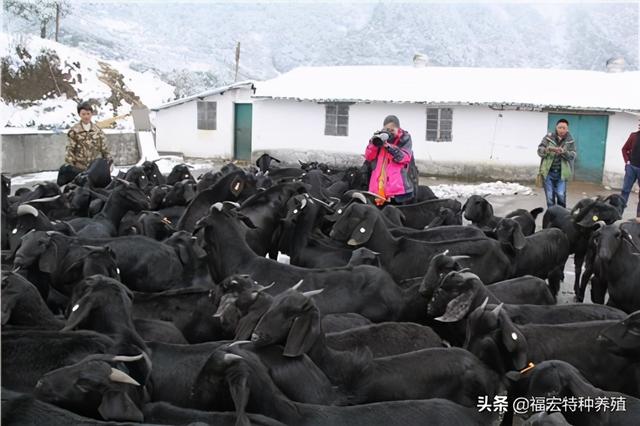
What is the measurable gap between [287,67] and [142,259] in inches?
2558

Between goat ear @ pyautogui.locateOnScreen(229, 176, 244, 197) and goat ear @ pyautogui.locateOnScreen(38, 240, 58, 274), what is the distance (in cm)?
326

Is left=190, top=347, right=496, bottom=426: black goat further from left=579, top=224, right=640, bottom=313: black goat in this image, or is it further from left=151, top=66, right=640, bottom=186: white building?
left=151, top=66, right=640, bottom=186: white building

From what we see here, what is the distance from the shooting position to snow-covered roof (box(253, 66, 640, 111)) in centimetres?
2370

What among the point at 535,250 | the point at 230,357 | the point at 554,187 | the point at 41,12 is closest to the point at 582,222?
the point at 535,250

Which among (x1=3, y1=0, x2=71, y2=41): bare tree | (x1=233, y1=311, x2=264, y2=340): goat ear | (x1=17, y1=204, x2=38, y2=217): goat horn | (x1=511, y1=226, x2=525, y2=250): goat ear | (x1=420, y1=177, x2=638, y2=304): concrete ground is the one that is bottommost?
(x1=420, y1=177, x2=638, y2=304): concrete ground

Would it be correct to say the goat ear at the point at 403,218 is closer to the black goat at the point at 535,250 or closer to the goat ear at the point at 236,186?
the black goat at the point at 535,250

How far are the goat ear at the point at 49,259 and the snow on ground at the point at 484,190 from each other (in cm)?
1351

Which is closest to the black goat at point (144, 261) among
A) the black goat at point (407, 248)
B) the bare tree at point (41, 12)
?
the black goat at point (407, 248)

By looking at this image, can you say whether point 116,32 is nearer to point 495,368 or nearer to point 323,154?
point 323,154

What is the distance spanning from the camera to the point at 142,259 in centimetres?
702

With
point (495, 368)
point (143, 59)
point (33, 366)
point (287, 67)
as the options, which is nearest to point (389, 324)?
point (495, 368)

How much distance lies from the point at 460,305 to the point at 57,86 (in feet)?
108

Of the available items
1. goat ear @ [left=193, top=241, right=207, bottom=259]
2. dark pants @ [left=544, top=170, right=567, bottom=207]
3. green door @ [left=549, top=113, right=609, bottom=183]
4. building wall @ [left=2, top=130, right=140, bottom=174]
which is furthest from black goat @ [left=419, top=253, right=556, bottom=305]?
green door @ [left=549, top=113, right=609, bottom=183]

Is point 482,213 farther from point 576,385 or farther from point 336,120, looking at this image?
point 336,120
